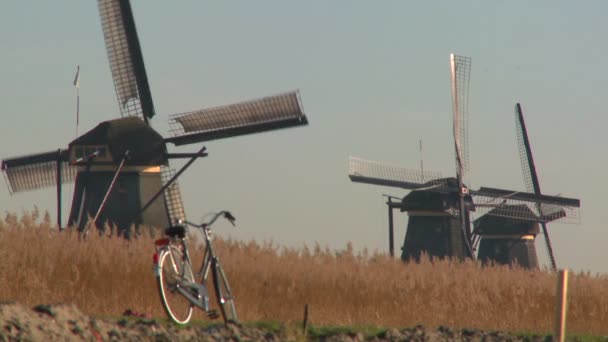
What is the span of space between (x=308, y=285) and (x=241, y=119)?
12342mm

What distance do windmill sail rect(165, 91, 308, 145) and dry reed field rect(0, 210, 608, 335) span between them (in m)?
8.26

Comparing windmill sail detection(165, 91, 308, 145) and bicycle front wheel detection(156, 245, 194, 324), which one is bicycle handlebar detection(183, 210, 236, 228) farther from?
windmill sail detection(165, 91, 308, 145)

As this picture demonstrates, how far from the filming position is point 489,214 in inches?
1916

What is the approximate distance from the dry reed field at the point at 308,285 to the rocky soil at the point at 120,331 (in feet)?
6.11

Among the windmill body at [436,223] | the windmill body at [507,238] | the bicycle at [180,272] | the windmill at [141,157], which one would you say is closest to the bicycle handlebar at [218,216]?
the bicycle at [180,272]

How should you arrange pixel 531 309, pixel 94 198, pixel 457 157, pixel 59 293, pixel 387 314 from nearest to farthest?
pixel 59 293, pixel 387 314, pixel 531 309, pixel 94 198, pixel 457 157

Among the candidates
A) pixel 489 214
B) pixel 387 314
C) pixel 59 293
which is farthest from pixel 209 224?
pixel 489 214

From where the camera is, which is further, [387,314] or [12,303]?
[387,314]

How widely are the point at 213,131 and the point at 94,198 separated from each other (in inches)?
123

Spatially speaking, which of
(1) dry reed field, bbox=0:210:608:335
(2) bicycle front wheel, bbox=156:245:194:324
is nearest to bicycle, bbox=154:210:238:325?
(2) bicycle front wheel, bbox=156:245:194:324

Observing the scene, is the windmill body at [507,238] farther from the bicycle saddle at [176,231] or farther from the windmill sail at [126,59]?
the bicycle saddle at [176,231]

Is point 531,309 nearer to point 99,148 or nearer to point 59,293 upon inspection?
point 59,293

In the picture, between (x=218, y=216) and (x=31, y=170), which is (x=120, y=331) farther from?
(x=31, y=170)

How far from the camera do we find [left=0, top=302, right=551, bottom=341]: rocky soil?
841 centimetres
